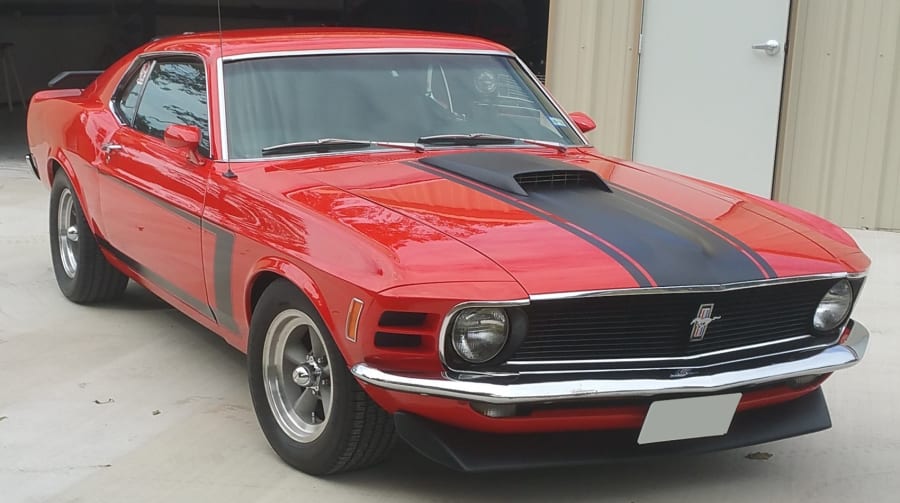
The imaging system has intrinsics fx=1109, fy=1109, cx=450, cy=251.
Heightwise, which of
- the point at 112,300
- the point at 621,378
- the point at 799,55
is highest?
the point at 799,55

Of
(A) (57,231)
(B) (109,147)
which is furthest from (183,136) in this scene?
(A) (57,231)

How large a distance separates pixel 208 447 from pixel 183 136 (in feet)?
3.84

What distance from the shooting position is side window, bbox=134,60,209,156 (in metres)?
4.53

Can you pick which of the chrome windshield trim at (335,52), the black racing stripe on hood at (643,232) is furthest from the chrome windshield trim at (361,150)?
the chrome windshield trim at (335,52)

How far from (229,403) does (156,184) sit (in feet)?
3.13

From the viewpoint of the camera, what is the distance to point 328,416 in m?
3.47

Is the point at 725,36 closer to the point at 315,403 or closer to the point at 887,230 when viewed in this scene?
the point at 887,230

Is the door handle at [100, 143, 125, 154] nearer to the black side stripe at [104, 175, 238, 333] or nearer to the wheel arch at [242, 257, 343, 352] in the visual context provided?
the black side stripe at [104, 175, 238, 333]

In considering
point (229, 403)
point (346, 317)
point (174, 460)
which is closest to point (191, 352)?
point (229, 403)

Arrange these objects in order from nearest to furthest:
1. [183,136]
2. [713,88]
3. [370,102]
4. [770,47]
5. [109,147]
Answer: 1. [183,136]
2. [370,102]
3. [109,147]
4. [770,47]
5. [713,88]

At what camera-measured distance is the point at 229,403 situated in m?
4.40

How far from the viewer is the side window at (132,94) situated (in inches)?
208

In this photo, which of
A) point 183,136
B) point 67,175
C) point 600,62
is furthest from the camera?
point 600,62

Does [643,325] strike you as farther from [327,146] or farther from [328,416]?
[327,146]
